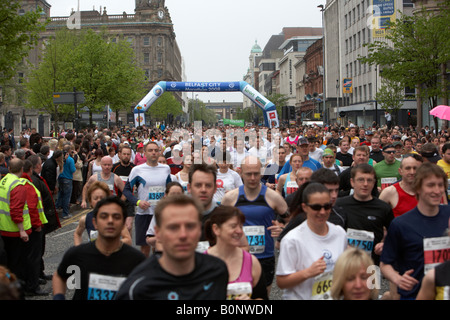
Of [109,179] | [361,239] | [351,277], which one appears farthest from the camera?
[109,179]

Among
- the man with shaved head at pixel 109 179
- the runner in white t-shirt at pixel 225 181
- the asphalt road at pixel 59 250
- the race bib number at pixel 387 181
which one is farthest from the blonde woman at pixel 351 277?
the man with shaved head at pixel 109 179

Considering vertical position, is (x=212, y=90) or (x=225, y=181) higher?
(x=212, y=90)

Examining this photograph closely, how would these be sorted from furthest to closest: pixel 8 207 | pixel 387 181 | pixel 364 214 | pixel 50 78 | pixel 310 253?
pixel 50 78
pixel 387 181
pixel 8 207
pixel 364 214
pixel 310 253

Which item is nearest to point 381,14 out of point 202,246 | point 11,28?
point 11,28

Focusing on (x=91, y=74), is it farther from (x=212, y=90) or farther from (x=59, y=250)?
(x=59, y=250)

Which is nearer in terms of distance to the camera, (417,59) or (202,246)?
(202,246)

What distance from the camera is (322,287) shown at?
4.52 m

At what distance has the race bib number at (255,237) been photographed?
19.4 ft

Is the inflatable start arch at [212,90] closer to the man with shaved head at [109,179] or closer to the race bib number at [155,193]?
the man with shaved head at [109,179]

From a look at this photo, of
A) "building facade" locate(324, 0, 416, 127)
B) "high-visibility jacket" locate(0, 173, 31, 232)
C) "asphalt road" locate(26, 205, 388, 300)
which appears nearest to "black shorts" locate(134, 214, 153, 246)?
"asphalt road" locate(26, 205, 388, 300)

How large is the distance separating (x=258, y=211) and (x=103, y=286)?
6.94 feet

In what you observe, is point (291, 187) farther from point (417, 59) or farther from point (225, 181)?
point (417, 59)

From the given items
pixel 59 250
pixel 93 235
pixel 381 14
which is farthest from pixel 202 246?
pixel 381 14

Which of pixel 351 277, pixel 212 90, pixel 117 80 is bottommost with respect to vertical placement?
pixel 351 277
